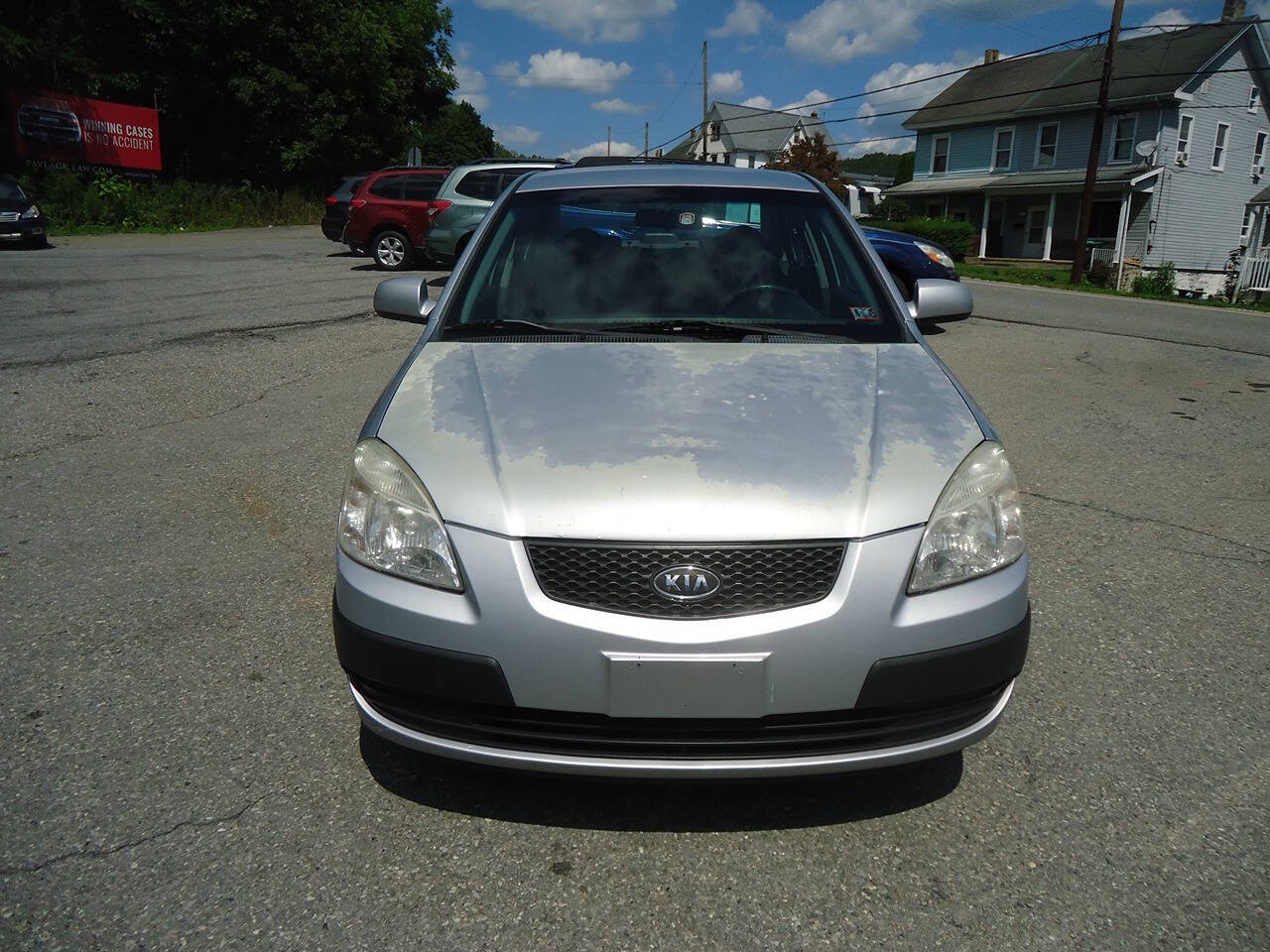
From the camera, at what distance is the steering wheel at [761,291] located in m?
3.37

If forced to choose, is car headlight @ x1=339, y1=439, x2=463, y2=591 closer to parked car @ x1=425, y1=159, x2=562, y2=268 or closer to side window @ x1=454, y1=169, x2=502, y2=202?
parked car @ x1=425, y1=159, x2=562, y2=268

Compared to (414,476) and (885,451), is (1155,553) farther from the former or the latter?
(414,476)

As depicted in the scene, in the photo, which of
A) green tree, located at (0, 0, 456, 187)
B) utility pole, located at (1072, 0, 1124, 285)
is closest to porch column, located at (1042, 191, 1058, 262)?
utility pole, located at (1072, 0, 1124, 285)

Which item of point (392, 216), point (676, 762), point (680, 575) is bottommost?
point (676, 762)

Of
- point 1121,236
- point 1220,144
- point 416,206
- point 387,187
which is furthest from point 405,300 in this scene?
point 1220,144

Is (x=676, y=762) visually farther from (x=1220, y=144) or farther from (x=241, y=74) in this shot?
(x=1220, y=144)

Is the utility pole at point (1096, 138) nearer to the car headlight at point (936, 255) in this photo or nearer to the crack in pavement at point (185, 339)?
the car headlight at point (936, 255)

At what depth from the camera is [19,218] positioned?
19.0 metres

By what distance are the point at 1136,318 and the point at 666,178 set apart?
11.0 metres

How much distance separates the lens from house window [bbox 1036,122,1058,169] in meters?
37.5

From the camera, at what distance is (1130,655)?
10.8ft

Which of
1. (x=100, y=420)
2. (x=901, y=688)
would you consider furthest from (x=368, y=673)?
(x=100, y=420)

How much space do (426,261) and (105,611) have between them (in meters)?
13.4

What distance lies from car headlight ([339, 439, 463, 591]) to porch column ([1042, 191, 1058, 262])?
37.9 metres
